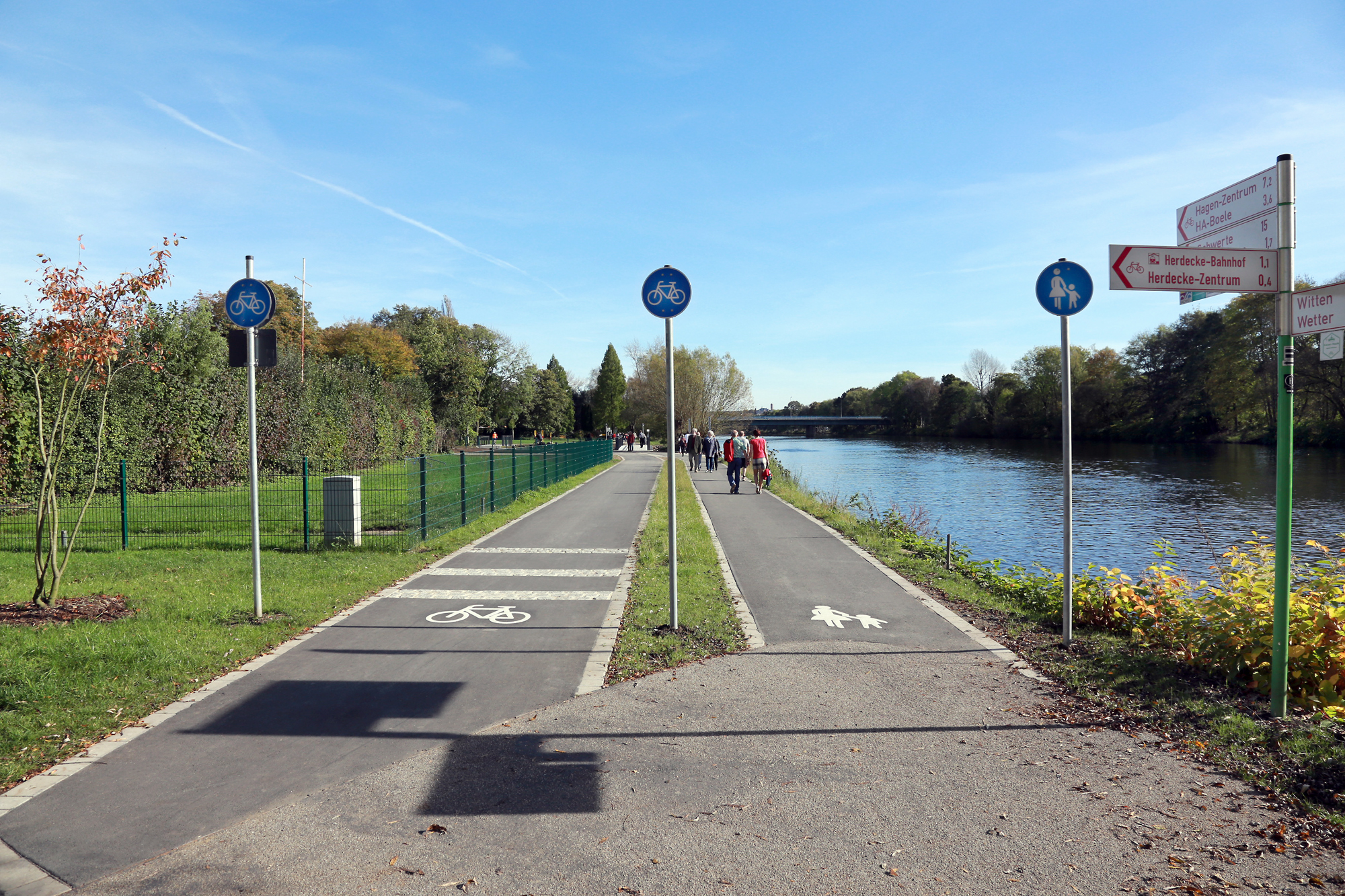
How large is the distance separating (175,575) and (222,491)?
970 centimetres

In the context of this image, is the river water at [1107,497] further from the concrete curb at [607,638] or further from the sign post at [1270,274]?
the concrete curb at [607,638]

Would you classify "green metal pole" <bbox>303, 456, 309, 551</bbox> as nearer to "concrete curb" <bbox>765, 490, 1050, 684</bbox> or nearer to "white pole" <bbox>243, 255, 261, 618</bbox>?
"white pole" <bbox>243, 255, 261, 618</bbox>

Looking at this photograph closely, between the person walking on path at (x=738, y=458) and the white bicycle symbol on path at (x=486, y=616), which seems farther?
the person walking on path at (x=738, y=458)

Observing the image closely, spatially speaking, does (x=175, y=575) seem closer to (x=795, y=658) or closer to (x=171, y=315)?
(x=795, y=658)

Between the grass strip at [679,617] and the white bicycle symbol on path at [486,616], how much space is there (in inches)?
41.6

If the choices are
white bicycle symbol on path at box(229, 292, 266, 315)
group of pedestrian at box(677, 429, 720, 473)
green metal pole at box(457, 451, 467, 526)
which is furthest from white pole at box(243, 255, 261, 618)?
group of pedestrian at box(677, 429, 720, 473)

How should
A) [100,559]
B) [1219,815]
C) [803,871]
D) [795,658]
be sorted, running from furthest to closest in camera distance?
[100,559] < [795,658] < [1219,815] < [803,871]

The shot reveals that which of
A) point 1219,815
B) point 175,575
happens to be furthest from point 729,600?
point 175,575

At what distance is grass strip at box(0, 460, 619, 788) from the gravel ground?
2.03 meters

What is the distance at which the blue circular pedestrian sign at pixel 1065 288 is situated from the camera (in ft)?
20.4

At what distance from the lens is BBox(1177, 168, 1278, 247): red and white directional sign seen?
16.3ft

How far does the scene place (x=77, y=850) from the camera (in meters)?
3.35

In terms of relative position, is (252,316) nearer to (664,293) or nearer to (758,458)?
(664,293)

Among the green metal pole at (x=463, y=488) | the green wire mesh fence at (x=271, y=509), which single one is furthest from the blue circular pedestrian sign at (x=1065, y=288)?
the green metal pole at (x=463, y=488)
